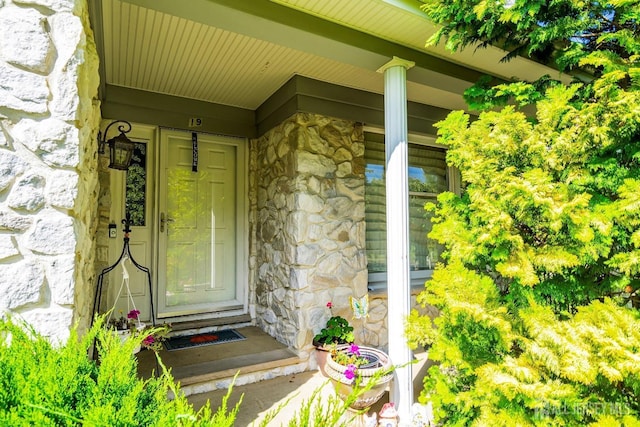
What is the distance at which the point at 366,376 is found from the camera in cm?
228

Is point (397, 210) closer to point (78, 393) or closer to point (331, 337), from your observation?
point (331, 337)

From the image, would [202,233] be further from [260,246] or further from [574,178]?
[574,178]

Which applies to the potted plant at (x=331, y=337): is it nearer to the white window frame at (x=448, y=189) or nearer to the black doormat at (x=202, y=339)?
the white window frame at (x=448, y=189)

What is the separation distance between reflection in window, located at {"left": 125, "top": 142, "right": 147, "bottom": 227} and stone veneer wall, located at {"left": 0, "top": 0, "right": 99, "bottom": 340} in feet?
7.08

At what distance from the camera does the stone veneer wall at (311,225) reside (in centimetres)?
307

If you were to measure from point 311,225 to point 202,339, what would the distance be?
5.13 feet

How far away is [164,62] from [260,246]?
194cm

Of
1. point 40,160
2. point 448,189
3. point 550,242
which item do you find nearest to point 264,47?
point 40,160

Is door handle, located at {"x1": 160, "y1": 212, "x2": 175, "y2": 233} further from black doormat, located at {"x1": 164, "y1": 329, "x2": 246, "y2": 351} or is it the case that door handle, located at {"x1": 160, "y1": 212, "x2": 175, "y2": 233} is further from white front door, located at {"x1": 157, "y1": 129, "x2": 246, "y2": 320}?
black doormat, located at {"x1": 164, "y1": 329, "x2": 246, "y2": 351}

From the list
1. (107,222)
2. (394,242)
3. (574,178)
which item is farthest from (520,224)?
(107,222)

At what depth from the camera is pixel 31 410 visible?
0.83m

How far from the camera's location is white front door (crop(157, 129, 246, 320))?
11.7ft

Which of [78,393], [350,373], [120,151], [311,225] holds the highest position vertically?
[120,151]

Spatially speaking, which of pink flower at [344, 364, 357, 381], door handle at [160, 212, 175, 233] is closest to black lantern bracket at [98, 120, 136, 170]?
door handle at [160, 212, 175, 233]
